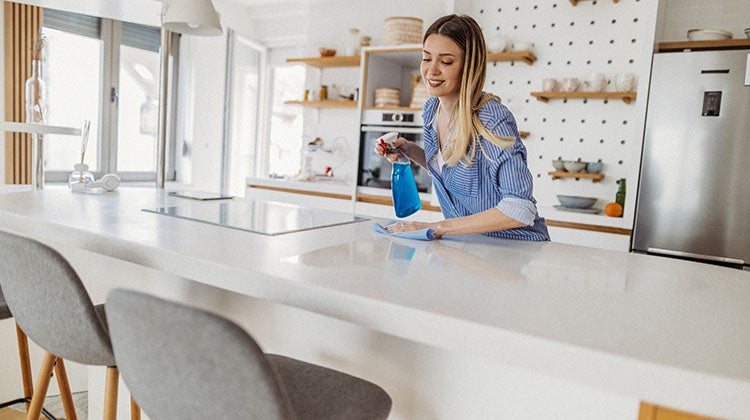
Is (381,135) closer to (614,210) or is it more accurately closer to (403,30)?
(403,30)

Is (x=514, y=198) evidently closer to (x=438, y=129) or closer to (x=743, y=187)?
(x=438, y=129)

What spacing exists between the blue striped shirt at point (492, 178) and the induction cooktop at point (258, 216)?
1.04ft

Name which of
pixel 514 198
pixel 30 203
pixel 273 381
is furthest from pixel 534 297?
pixel 30 203

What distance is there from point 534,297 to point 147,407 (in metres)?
0.65

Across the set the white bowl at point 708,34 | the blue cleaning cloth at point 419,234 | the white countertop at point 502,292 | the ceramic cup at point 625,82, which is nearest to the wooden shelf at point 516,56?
the ceramic cup at point 625,82

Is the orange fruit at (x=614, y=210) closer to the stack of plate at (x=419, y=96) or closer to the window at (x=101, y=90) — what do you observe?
the stack of plate at (x=419, y=96)

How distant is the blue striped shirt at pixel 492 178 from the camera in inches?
57.5

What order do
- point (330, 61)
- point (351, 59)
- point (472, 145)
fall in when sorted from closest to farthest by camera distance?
point (472, 145) < point (351, 59) < point (330, 61)

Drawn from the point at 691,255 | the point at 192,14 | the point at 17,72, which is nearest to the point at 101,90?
the point at 17,72

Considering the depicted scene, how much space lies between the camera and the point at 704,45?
9.98 feet

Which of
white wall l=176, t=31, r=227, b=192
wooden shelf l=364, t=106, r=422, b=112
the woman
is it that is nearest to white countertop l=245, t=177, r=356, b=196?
wooden shelf l=364, t=106, r=422, b=112

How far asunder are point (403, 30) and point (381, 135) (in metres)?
0.79

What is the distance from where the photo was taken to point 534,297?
35.7 inches

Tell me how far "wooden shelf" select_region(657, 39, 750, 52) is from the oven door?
5.43 ft
